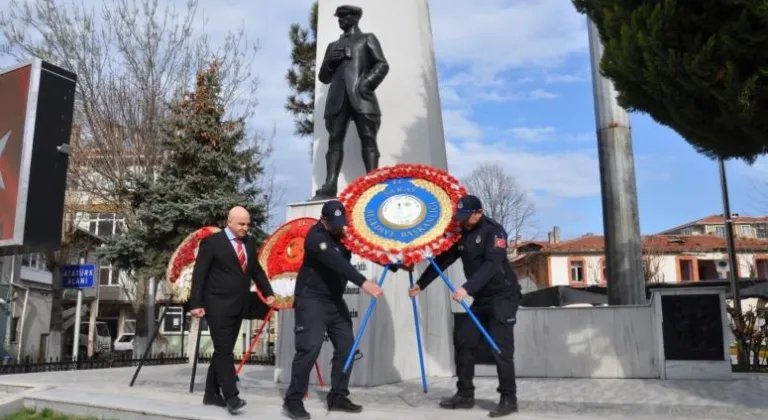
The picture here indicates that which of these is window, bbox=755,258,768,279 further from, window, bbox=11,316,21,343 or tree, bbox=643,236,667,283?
window, bbox=11,316,21,343

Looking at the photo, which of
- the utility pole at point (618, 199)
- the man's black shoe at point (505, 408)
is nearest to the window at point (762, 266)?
the utility pole at point (618, 199)

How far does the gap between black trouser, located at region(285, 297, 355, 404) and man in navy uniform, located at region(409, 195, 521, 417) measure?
0.72m

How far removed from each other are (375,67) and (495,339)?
14.3ft

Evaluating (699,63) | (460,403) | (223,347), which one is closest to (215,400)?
(223,347)

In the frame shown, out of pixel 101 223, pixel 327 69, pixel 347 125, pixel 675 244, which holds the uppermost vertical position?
pixel 675 244

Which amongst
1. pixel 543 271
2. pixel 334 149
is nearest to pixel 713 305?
pixel 334 149

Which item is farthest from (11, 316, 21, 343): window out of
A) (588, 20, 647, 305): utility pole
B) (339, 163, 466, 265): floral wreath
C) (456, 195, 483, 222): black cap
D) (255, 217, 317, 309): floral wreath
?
(456, 195, 483, 222): black cap

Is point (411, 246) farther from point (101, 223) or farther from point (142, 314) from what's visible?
point (101, 223)

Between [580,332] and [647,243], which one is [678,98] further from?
[647,243]

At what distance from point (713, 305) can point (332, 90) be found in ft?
18.8

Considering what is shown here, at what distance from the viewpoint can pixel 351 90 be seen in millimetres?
8414

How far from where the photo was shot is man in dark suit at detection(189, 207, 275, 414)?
5.49 m

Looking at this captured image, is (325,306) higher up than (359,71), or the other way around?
(359,71)

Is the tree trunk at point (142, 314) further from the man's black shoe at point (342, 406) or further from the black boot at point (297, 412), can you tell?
the black boot at point (297, 412)
